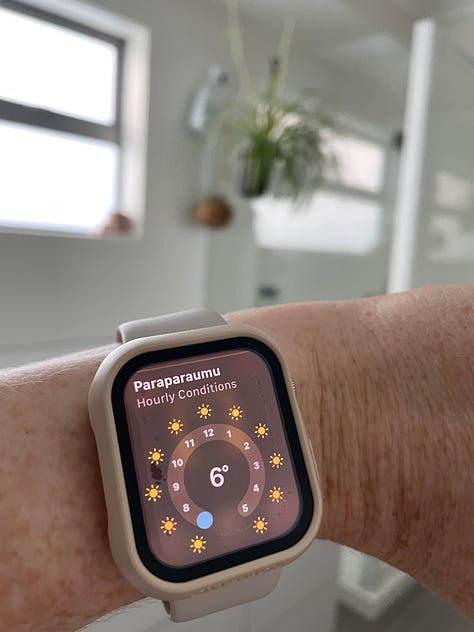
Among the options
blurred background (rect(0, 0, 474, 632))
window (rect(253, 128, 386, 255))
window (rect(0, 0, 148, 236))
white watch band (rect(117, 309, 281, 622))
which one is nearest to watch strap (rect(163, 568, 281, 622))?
white watch band (rect(117, 309, 281, 622))

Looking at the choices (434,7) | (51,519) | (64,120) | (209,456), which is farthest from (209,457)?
(434,7)

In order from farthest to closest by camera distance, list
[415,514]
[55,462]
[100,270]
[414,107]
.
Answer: [100,270]
[414,107]
[415,514]
[55,462]

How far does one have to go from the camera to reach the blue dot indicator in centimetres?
36

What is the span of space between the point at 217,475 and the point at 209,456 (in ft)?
0.05

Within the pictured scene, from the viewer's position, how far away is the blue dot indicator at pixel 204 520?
0.36 metres

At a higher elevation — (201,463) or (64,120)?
(64,120)

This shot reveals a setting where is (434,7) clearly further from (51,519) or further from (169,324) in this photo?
(51,519)

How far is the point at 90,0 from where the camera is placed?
206 centimetres

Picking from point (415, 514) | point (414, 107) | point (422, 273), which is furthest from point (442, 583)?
point (414, 107)

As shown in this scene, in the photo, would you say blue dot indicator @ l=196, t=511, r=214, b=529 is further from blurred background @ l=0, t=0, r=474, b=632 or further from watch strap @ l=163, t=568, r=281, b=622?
blurred background @ l=0, t=0, r=474, b=632

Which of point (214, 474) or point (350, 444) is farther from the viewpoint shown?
point (350, 444)

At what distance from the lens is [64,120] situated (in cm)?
219

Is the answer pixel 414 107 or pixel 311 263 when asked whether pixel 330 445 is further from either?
pixel 311 263

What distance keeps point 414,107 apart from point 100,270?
139 cm
